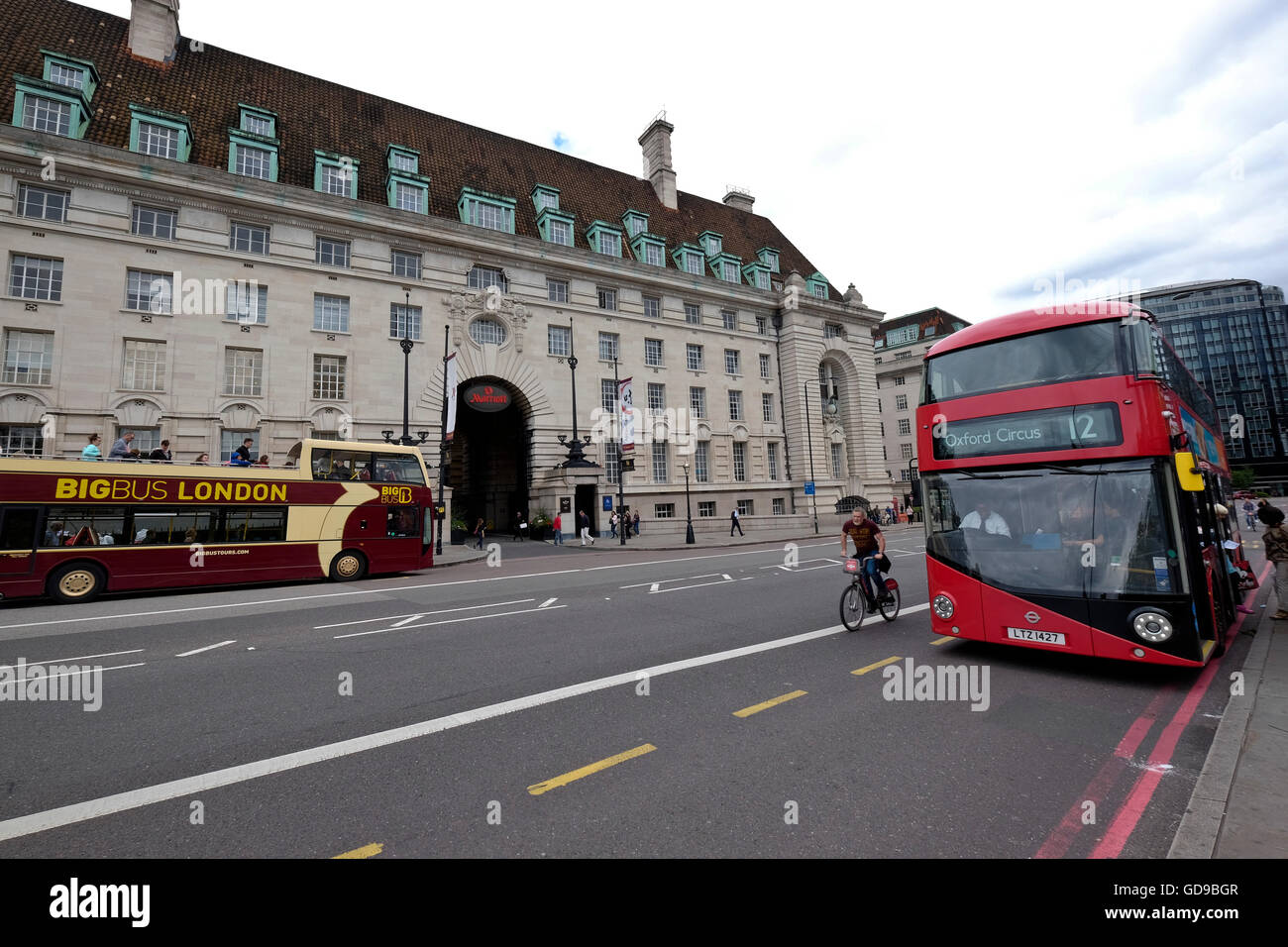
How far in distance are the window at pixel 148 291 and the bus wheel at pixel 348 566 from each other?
53.0ft

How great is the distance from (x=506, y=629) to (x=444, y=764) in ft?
14.5

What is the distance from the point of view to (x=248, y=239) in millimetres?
24344

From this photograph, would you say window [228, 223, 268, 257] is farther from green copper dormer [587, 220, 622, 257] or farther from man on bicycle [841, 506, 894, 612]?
man on bicycle [841, 506, 894, 612]

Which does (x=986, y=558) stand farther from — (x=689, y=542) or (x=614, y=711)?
(x=689, y=542)

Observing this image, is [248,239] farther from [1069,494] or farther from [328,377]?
[1069,494]

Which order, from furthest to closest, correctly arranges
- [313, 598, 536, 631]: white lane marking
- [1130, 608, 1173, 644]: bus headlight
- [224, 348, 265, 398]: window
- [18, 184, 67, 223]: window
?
[224, 348, 265, 398]: window
[18, 184, 67, 223]: window
[313, 598, 536, 631]: white lane marking
[1130, 608, 1173, 644]: bus headlight

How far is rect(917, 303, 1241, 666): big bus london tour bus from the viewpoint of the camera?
207 inches

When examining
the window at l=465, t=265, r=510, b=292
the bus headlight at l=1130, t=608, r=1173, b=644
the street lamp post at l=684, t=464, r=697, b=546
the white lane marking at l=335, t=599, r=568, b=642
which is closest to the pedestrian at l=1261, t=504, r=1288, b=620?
the bus headlight at l=1130, t=608, r=1173, b=644

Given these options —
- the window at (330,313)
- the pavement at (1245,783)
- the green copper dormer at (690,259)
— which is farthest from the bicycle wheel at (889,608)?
the green copper dormer at (690,259)

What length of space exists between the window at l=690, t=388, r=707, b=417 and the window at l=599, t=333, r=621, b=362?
5753 mm

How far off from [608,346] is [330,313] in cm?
1465

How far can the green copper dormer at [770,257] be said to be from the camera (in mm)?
41341

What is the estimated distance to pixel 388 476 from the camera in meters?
15.7

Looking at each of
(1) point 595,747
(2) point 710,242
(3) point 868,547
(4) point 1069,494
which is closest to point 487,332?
(2) point 710,242
